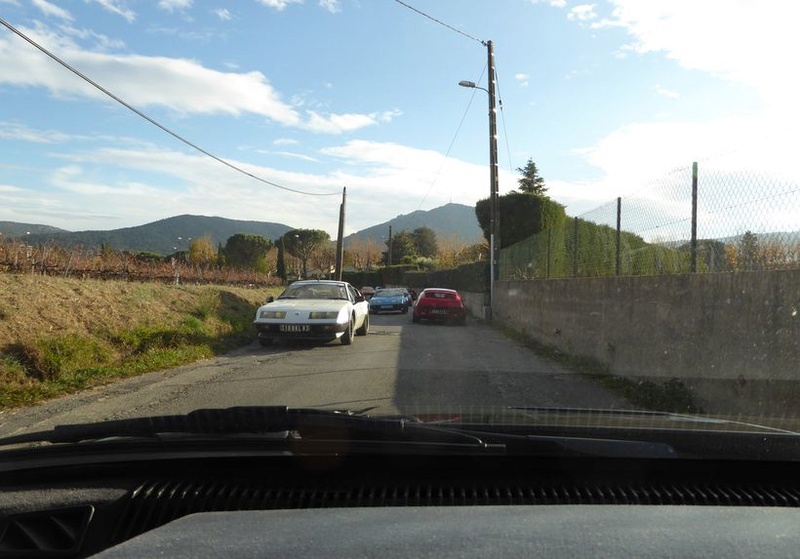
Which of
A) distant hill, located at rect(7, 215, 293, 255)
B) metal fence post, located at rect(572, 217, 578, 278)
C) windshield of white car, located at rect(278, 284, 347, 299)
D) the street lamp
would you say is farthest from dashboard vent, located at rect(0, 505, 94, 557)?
distant hill, located at rect(7, 215, 293, 255)

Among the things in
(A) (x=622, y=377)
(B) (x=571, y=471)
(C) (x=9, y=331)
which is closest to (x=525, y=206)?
(A) (x=622, y=377)

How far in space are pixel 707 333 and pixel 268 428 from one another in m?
5.64

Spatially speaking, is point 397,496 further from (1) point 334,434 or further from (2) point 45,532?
(2) point 45,532

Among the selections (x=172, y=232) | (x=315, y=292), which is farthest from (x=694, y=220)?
(x=172, y=232)

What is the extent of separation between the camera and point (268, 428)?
2896 mm

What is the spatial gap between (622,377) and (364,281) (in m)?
56.5

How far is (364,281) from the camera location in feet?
214

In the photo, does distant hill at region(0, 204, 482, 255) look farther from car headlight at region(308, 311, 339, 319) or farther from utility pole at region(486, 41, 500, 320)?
car headlight at region(308, 311, 339, 319)

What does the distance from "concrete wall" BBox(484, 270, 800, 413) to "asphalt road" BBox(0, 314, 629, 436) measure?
2.64ft

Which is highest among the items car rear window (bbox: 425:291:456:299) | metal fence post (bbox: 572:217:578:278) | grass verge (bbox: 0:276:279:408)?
metal fence post (bbox: 572:217:578:278)

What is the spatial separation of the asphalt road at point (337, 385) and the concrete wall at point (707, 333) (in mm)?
803

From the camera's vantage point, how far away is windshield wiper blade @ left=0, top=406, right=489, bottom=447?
9.16 feet

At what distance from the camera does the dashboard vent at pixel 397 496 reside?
2.38m

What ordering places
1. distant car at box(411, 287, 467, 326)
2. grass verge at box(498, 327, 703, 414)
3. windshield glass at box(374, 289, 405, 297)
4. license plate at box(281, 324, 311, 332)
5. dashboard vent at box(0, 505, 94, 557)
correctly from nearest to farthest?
dashboard vent at box(0, 505, 94, 557), grass verge at box(498, 327, 703, 414), license plate at box(281, 324, 311, 332), distant car at box(411, 287, 467, 326), windshield glass at box(374, 289, 405, 297)
